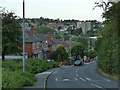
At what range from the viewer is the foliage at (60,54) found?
5772cm

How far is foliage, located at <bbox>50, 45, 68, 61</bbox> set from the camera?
57719 millimetres

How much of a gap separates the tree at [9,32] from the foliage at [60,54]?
2463 centimetres

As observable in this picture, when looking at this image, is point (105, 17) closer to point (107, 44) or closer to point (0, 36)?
point (107, 44)

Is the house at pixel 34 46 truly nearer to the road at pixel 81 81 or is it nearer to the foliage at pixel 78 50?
the foliage at pixel 78 50

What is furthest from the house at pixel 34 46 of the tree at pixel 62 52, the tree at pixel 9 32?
the tree at pixel 9 32

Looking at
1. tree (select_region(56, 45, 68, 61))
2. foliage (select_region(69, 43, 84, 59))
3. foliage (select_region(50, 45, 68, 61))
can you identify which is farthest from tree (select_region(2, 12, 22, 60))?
foliage (select_region(69, 43, 84, 59))

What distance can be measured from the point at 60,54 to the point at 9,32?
92.7 feet

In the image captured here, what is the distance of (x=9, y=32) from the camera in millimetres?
32312

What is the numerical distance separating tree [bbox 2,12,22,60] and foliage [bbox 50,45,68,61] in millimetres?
24633

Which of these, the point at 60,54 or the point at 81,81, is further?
the point at 60,54

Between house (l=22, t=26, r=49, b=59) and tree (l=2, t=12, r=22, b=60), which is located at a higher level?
tree (l=2, t=12, r=22, b=60)

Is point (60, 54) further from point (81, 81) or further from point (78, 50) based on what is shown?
point (81, 81)

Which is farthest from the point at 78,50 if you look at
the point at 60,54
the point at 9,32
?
the point at 9,32

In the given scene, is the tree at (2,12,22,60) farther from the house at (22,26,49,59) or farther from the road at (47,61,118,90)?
the house at (22,26,49,59)
